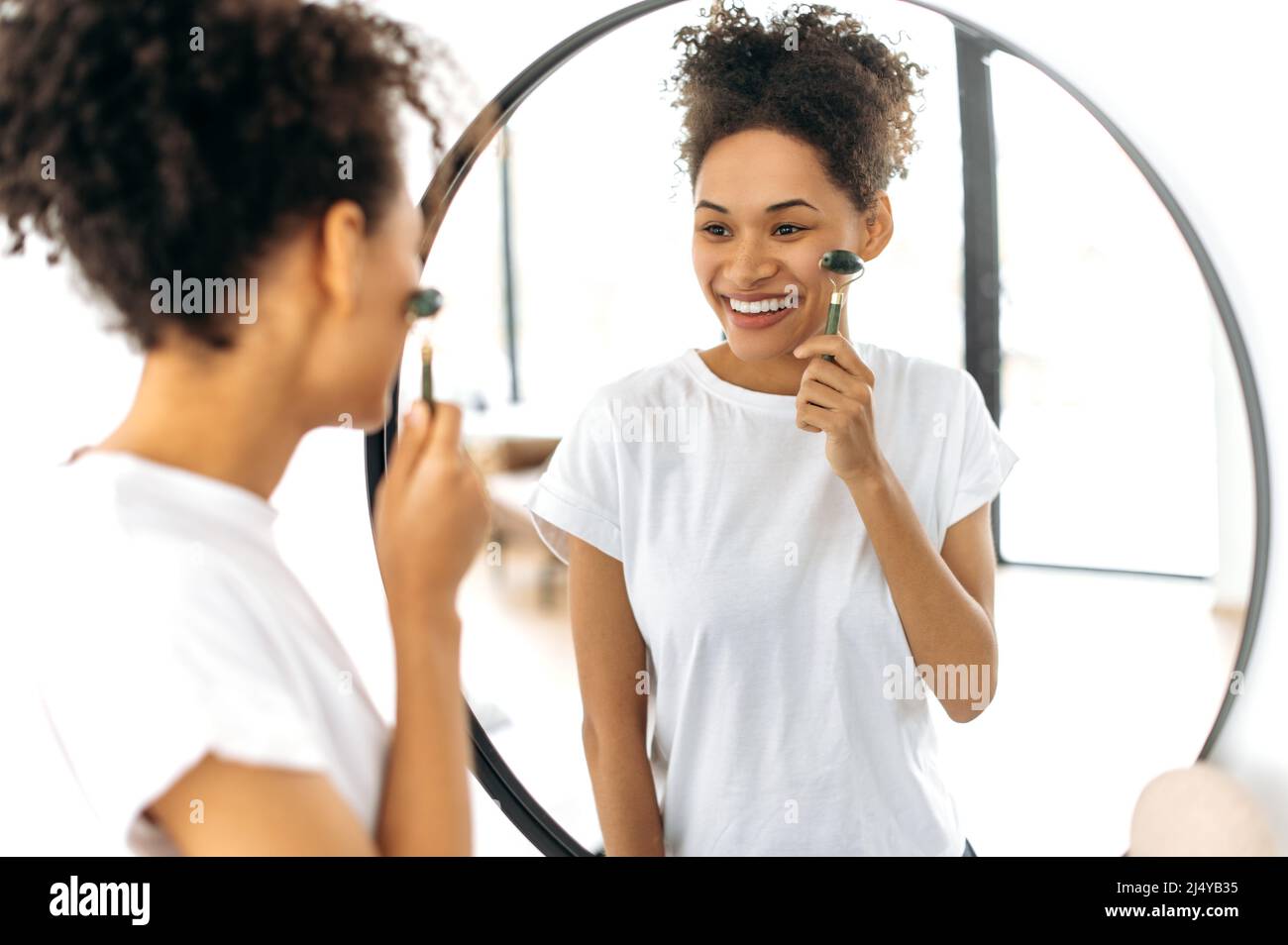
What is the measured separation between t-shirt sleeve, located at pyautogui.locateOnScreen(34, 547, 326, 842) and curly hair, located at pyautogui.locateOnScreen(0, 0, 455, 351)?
97 millimetres

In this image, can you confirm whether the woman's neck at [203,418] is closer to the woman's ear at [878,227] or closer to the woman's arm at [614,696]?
the woman's arm at [614,696]

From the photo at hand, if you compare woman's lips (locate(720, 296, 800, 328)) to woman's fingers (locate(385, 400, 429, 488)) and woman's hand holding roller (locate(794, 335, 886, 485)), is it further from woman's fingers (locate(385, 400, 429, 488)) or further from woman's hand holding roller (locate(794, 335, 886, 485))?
woman's fingers (locate(385, 400, 429, 488))

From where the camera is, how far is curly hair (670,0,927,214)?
23.1 inches

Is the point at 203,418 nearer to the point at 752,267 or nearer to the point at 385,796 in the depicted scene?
the point at 385,796

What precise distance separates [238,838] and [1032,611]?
527 millimetres

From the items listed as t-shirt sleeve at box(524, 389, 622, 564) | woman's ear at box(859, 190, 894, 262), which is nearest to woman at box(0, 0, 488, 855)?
t-shirt sleeve at box(524, 389, 622, 564)

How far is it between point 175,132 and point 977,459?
1.51ft

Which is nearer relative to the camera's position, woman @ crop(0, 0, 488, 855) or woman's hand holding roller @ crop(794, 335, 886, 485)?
woman @ crop(0, 0, 488, 855)

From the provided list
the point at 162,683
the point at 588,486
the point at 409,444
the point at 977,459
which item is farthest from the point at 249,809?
the point at 977,459

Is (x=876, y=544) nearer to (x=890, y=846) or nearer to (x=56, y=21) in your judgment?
(x=890, y=846)

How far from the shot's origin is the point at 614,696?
61 centimetres

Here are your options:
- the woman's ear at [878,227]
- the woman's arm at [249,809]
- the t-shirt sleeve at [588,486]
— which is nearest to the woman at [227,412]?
the woman's arm at [249,809]

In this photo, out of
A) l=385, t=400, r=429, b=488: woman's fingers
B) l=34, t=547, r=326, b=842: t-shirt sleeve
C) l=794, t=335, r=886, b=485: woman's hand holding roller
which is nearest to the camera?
l=34, t=547, r=326, b=842: t-shirt sleeve

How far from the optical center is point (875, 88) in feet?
1.99
